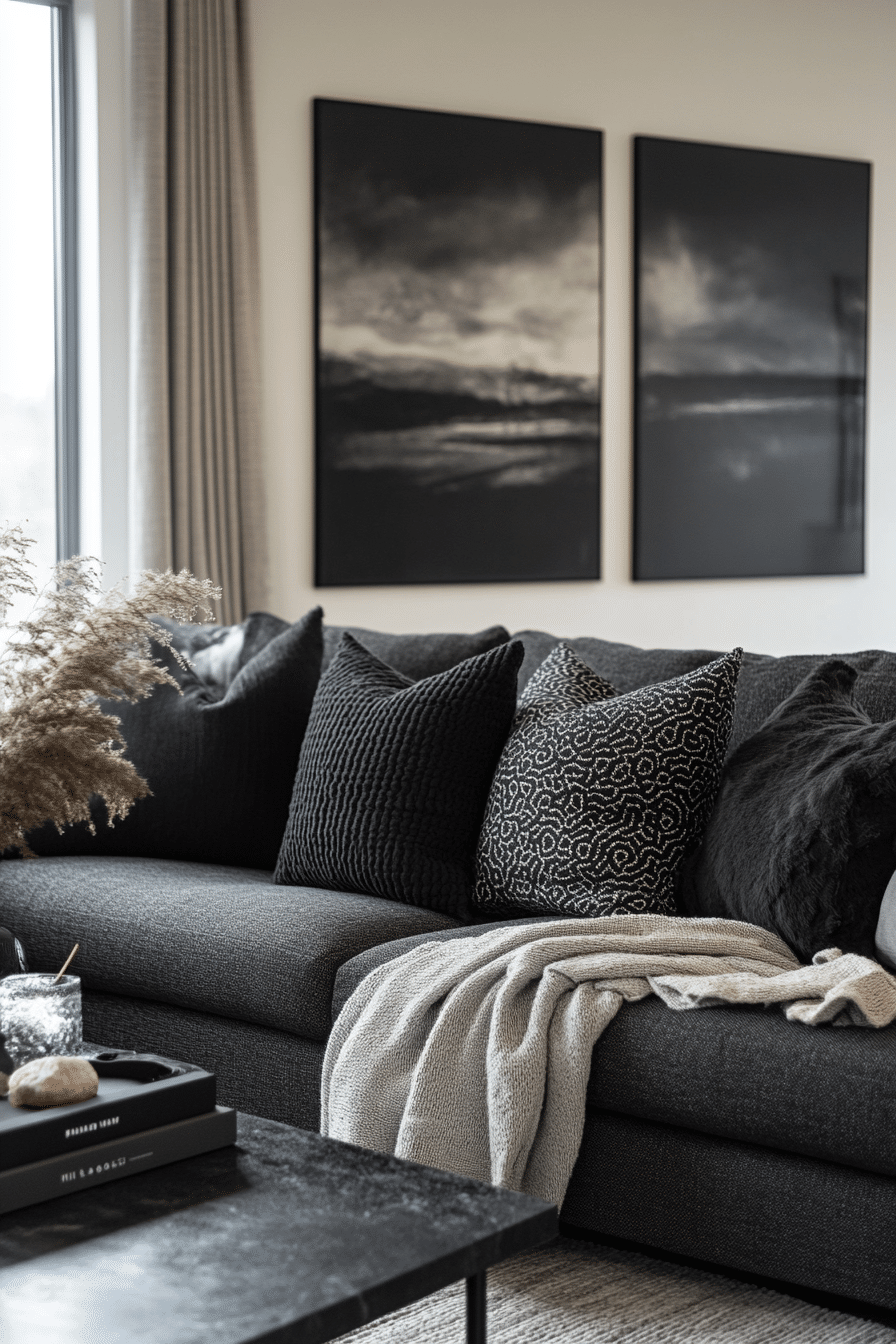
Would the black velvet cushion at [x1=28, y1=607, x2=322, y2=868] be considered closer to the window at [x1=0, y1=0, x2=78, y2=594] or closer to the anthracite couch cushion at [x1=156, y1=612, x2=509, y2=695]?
the anthracite couch cushion at [x1=156, y1=612, x2=509, y2=695]

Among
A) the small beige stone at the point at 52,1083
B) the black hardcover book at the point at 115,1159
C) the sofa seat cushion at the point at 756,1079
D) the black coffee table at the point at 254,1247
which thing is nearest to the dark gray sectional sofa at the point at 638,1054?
the sofa seat cushion at the point at 756,1079

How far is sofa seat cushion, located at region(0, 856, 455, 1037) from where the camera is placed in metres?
2.54

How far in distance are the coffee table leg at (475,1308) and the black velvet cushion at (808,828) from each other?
1.01m

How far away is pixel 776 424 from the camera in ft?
18.5

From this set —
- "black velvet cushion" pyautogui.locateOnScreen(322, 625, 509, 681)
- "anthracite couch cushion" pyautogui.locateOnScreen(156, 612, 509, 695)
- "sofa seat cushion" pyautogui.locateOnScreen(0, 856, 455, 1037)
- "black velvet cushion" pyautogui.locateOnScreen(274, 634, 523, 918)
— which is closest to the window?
"anthracite couch cushion" pyautogui.locateOnScreen(156, 612, 509, 695)

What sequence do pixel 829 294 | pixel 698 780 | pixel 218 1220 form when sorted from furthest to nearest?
pixel 829 294, pixel 698 780, pixel 218 1220

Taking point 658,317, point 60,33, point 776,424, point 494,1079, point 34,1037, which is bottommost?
point 494,1079

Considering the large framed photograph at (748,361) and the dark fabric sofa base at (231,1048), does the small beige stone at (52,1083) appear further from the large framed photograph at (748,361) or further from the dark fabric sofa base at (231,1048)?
the large framed photograph at (748,361)

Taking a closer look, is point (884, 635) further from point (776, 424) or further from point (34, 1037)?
point (34, 1037)

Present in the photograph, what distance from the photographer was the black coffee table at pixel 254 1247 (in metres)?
1.29

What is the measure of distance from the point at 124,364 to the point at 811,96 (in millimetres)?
2794

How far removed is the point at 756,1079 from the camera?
6.66 ft

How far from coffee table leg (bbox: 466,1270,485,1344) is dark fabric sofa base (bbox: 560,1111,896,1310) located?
639 millimetres

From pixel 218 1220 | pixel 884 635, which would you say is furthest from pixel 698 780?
pixel 884 635
